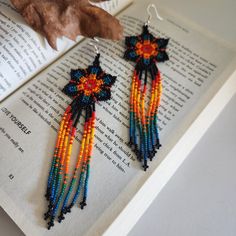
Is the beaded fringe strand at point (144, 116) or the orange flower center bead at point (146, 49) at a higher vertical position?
the orange flower center bead at point (146, 49)

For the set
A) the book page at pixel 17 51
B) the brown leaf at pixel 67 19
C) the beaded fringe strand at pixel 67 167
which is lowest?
the beaded fringe strand at pixel 67 167

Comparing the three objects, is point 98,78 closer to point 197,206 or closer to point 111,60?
point 111,60

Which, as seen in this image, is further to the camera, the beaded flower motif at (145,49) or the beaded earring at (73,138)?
the beaded flower motif at (145,49)

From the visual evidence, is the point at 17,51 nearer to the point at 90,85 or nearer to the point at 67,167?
the point at 90,85

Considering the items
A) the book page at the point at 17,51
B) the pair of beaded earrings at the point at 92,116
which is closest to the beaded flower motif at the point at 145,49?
the pair of beaded earrings at the point at 92,116

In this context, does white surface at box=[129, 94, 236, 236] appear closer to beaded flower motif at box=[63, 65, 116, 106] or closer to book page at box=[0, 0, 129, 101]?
beaded flower motif at box=[63, 65, 116, 106]

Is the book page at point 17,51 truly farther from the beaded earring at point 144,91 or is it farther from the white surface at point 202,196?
the white surface at point 202,196

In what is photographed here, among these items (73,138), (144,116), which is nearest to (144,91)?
(144,116)
